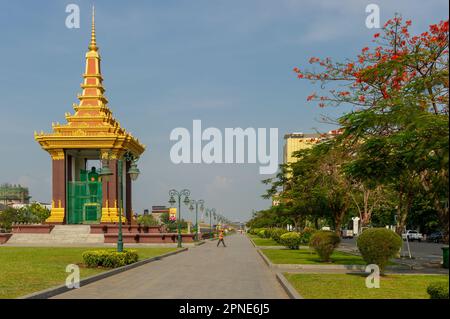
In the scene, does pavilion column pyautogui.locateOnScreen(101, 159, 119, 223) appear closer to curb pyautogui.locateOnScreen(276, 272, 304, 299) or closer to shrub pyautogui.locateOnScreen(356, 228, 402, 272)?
shrub pyautogui.locateOnScreen(356, 228, 402, 272)

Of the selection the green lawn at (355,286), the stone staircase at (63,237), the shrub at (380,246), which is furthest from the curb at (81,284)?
the stone staircase at (63,237)

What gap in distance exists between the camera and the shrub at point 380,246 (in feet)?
63.5

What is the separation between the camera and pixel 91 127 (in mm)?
60688

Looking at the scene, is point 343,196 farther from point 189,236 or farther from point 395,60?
point 189,236

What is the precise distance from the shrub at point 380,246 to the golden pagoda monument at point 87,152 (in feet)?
134

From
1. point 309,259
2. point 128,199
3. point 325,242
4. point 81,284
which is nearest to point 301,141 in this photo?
point 325,242

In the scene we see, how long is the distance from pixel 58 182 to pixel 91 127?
276 inches

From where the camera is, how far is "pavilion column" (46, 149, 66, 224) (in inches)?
2377

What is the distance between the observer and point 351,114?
792 inches

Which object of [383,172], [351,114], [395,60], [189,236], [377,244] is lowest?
[189,236]

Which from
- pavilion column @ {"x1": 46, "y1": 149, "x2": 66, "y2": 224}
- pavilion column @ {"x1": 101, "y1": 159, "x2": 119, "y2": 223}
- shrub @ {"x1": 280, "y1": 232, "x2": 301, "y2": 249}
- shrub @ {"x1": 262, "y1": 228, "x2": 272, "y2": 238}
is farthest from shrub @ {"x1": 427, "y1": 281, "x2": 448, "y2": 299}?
shrub @ {"x1": 262, "y1": 228, "x2": 272, "y2": 238}
